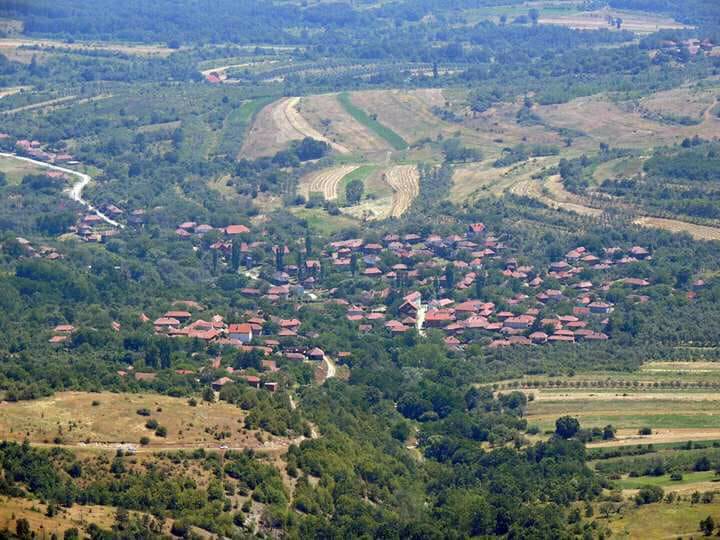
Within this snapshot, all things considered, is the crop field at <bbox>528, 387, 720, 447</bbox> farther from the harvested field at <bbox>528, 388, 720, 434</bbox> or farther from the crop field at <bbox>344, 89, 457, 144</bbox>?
the crop field at <bbox>344, 89, 457, 144</bbox>

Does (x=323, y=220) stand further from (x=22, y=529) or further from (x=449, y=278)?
(x=22, y=529)

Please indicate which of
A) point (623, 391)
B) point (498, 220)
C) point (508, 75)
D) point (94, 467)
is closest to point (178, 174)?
point (498, 220)

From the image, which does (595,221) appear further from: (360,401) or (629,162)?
(360,401)

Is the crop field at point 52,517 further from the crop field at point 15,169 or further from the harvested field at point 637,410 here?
the crop field at point 15,169

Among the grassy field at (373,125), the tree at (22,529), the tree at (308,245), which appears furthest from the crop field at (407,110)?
the tree at (22,529)

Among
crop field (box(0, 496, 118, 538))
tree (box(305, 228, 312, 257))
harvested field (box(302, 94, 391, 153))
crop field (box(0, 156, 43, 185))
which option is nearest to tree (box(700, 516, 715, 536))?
crop field (box(0, 496, 118, 538))

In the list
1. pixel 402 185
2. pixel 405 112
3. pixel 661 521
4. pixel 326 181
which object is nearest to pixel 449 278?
pixel 402 185
